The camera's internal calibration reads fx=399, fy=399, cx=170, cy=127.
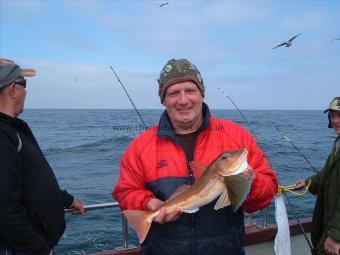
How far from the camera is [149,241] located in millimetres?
3322

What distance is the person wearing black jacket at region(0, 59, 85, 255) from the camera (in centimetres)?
286

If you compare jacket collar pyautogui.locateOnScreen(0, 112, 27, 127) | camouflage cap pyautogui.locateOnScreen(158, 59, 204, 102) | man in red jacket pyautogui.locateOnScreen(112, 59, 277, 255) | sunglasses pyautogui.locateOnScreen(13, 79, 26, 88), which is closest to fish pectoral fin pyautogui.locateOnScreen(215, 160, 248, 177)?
man in red jacket pyautogui.locateOnScreen(112, 59, 277, 255)

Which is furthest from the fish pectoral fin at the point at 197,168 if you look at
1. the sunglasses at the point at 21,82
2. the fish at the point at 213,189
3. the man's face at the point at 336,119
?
the man's face at the point at 336,119

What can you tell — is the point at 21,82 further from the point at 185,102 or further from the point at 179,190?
the point at 179,190

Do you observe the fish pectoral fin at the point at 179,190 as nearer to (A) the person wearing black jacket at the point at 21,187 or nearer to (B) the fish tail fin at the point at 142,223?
(B) the fish tail fin at the point at 142,223

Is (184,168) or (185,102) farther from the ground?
(185,102)

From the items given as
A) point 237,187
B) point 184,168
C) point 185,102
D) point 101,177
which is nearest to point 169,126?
point 185,102

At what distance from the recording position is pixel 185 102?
10.7 ft

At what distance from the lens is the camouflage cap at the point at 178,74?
128 inches

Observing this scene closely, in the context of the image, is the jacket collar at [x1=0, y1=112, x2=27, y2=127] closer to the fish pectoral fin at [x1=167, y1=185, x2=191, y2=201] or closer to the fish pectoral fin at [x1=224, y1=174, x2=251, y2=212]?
the fish pectoral fin at [x1=167, y1=185, x2=191, y2=201]

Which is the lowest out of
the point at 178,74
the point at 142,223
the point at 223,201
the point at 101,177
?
the point at 101,177

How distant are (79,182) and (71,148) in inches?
548

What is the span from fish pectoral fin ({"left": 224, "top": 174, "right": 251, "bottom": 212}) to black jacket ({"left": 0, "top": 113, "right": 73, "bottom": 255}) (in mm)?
1431

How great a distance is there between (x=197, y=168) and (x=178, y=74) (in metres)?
0.79
